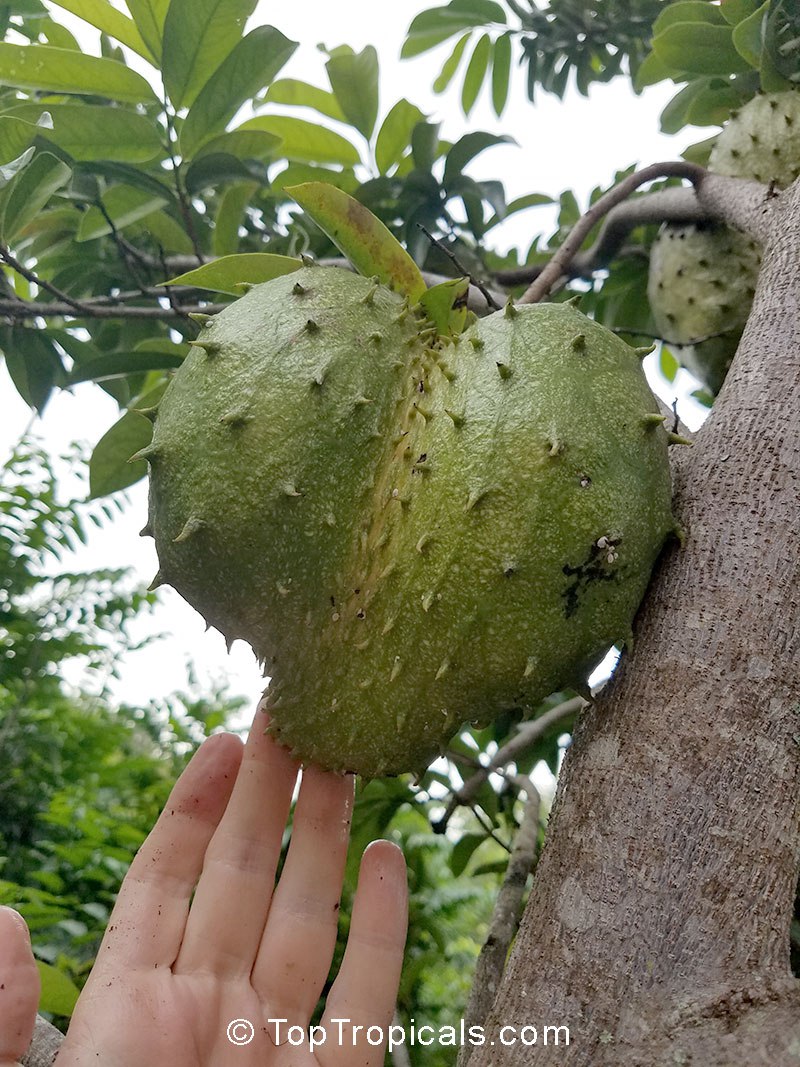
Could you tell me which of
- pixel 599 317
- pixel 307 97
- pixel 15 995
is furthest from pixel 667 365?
pixel 15 995

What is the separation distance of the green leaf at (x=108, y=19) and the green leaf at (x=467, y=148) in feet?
2.52

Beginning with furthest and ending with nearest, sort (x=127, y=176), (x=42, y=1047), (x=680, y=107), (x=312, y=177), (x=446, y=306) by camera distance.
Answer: (x=680, y=107) < (x=312, y=177) < (x=127, y=176) < (x=446, y=306) < (x=42, y=1047)

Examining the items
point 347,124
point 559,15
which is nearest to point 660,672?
point 347,124

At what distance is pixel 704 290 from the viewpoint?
2023 mm

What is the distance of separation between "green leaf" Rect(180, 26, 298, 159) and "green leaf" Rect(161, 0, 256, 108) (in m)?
0.02

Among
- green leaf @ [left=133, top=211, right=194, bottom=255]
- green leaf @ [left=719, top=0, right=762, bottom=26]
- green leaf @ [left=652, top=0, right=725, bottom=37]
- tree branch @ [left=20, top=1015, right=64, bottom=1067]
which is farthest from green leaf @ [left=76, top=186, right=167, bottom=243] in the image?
tree branch @ [left=20, top=1015, right=64, bottom=1067]

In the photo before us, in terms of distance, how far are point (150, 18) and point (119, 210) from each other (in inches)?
15.2

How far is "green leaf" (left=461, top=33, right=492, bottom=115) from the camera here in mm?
2797

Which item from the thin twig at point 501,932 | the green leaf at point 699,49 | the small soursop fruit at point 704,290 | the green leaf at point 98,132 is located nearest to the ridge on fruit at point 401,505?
the thin twig at point 501,932

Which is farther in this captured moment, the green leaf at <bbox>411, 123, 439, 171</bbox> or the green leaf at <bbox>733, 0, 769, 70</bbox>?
the green leaf at <bbox>411, 123, 439, 171</bbox>

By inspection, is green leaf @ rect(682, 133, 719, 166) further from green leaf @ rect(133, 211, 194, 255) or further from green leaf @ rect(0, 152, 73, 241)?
green leaf @ rect(0, 152, 73, 241)

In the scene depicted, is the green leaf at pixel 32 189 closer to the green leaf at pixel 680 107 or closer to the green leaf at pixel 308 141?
the green leaf at pixel 308 141

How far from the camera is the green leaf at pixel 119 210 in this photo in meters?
1.89

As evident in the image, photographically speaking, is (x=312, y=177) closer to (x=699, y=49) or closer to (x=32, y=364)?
(x=32, y=364)
